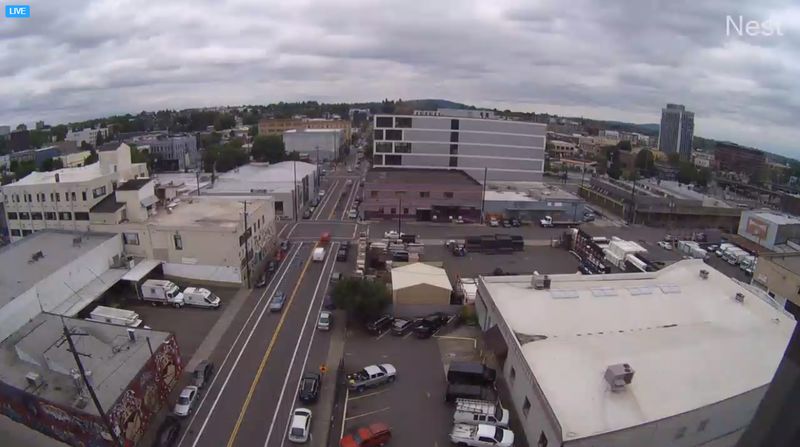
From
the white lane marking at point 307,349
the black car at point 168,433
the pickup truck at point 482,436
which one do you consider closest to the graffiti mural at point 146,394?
the black car at point 168,433

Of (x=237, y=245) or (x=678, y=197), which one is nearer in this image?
(x=237, y=245)

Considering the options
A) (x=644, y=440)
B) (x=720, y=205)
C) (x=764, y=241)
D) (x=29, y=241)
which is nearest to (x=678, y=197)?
(x=720, y=205)

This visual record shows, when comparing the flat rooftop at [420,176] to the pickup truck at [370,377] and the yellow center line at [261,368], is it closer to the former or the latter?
the yellow center line at [261,368]

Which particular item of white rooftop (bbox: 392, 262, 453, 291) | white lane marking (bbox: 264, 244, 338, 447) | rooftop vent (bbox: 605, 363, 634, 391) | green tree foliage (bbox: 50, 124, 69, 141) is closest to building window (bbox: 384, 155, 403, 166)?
white lane marking (bbox: 264, 244, 338, 447)

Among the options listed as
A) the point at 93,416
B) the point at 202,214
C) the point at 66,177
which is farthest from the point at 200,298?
the point at 66,177

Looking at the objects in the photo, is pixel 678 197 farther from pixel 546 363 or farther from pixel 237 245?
pixel 237 245

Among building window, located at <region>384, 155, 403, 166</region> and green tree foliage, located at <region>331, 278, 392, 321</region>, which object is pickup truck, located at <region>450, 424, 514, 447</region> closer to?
green tree foliage, located at <region>331, 278, 392, 321</region>

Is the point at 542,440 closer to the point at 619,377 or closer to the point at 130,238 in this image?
the point at 619,377

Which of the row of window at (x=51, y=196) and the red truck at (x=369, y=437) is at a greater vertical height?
the row of window at (x=51, y=196)
